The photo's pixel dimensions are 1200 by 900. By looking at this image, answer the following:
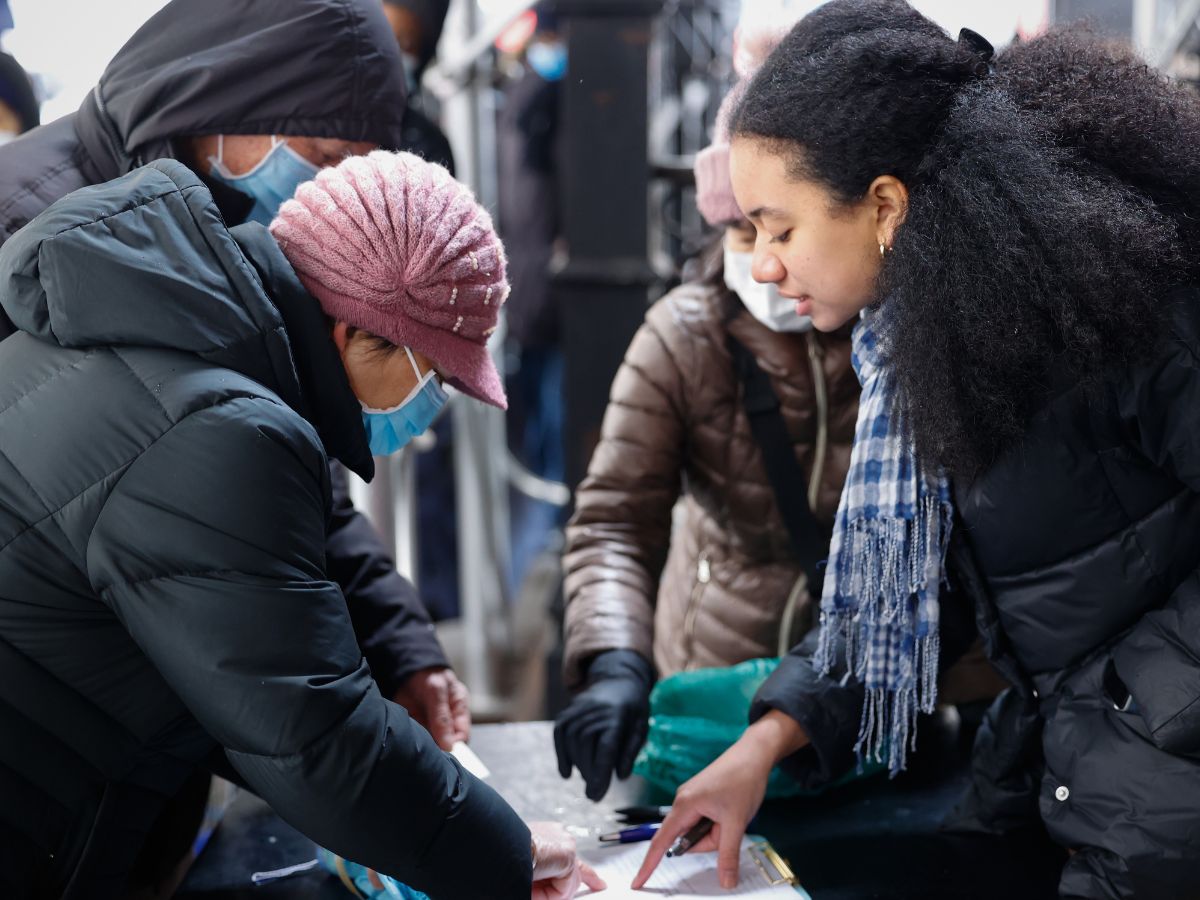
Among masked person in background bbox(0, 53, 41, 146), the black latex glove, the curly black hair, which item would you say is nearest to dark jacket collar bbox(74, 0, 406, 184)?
masked person in background bbox(0, 53, 41, 146)

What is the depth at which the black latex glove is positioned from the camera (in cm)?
145

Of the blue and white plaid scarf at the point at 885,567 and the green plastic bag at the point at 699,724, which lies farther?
the green plastic bag at the point at 699,724

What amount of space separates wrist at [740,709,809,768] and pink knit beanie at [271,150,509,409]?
1.91 feet

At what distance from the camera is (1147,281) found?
1.17 metres

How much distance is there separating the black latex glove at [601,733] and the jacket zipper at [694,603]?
0.43 meters

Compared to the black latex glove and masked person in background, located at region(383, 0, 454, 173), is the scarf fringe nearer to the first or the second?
the black latex glove

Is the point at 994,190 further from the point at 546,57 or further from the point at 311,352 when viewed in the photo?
the point at 546,57

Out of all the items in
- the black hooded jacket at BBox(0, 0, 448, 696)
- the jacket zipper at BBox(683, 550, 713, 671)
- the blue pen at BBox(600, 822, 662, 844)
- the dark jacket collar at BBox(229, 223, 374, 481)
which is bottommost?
the jacket zipper at BBox(683, 550, 713, 671)

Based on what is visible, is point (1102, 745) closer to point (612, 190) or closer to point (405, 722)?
point (405, 722)

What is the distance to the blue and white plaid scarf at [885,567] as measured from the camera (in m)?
1.35

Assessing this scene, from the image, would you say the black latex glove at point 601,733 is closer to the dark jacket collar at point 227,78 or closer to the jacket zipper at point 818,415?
the jacket zipper at point 818,415

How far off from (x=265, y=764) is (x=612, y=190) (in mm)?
2031

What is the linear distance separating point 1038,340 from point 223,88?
1043 millimetres

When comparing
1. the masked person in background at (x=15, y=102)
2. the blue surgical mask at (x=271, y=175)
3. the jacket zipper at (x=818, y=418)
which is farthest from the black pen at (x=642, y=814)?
the masked person in background at (x=15, y=102)
